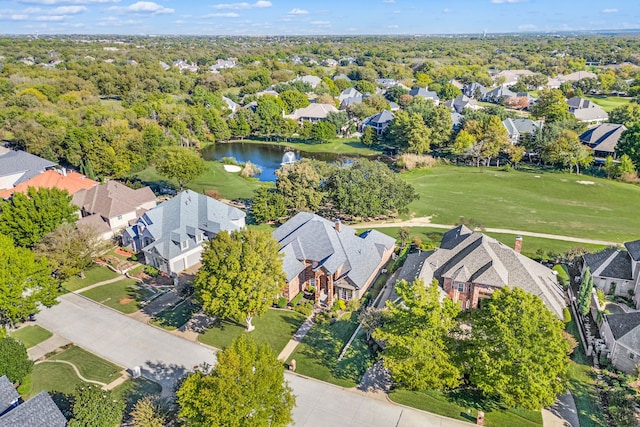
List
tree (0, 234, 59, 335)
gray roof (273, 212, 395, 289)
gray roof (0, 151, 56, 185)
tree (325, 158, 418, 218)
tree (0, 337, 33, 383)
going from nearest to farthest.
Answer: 1. tree (0, 337, 33, 383)
2. tree (0, 234, 59, 335)
3. gray roof (273, 212, 395, 289)
4. tree (325, 158, 418, 218)
5. gray roof (0, 151, 56, 185)

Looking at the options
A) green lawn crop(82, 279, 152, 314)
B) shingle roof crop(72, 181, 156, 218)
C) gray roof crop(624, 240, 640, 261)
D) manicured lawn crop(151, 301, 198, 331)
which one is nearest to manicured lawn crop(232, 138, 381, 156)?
shingle roof crop(72, 181, 156, 218)

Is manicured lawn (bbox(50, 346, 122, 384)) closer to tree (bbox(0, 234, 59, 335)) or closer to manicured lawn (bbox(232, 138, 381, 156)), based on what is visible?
tree (bbox(0, 234, 59, 335))

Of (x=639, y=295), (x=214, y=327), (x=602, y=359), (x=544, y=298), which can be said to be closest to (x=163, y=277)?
(x=214, y=327)

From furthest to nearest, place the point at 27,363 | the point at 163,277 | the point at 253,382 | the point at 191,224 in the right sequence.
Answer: the point at 191,224, the point at 163,277, the point at 27,363, the point at 253,382

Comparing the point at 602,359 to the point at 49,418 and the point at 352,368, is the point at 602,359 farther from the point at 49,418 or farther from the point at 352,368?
the point at 49,418

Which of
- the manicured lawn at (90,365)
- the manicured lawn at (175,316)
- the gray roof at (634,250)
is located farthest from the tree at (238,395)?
the gray roof at (634,250)

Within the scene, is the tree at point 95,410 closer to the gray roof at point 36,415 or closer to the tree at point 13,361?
the gray roof at point 36,415
